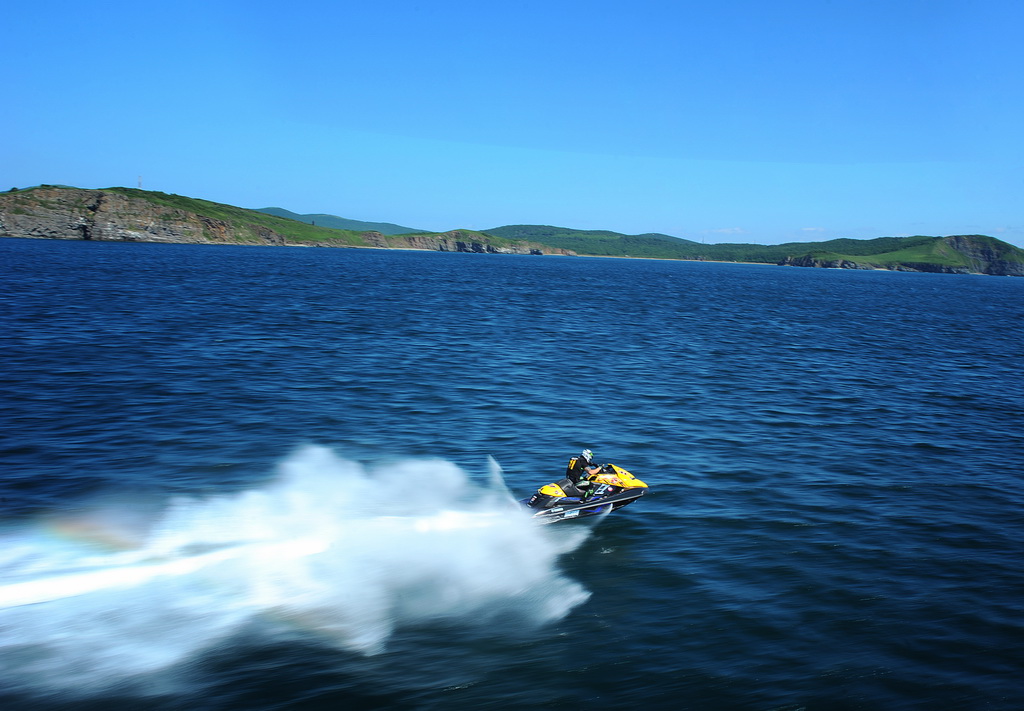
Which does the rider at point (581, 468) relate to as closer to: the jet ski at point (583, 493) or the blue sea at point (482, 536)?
the jet ski at point (583, 493)

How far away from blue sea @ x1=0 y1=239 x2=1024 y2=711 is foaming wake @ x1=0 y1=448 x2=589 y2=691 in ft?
0.22

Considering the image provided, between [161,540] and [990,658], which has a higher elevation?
[161,540]

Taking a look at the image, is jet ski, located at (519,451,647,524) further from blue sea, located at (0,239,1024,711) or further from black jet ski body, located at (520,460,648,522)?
blue sea, located at (0,239,1024,711)

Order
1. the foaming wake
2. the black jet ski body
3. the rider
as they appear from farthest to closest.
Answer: the rider < the black jet ski body < the foaming wake

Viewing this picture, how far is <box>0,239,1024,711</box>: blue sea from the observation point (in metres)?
12.4

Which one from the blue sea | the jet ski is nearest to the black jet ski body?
the jet ski

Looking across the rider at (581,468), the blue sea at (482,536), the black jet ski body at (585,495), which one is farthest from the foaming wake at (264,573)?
the rider at (581,468)

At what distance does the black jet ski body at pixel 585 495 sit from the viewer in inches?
758

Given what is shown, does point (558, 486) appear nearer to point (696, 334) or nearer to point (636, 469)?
point (636, 469)

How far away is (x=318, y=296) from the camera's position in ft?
243

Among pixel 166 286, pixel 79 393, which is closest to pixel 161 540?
pixel 79 393

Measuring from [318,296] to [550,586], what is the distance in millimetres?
62825

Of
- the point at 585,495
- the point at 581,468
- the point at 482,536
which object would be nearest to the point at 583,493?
the point at 585,495

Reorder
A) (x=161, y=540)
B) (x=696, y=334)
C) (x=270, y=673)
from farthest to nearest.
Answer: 1. (x=696, y=334)
2. (x=161, y=540)
3. (x=270, y=673)
